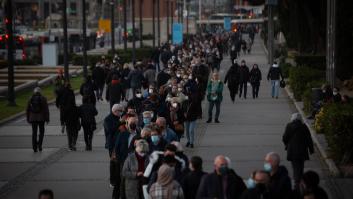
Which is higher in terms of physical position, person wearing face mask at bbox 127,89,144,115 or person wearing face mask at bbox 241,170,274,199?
person wearing face mask at bbox 241,170,274,199

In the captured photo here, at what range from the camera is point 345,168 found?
1991 centimetres

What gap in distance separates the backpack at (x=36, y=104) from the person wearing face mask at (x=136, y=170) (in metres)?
9.01

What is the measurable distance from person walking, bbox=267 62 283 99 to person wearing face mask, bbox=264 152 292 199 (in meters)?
25.4

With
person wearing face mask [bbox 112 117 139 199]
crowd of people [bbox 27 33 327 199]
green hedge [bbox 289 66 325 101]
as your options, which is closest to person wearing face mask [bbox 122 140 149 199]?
crowd of people [bbox 27 33 327 199]

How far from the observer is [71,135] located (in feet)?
78.7

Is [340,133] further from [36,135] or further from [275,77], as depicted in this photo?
[275,77]

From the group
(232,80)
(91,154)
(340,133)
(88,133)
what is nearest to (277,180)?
(340,133)

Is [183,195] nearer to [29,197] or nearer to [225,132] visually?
[29,197]

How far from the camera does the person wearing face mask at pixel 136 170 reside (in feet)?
48.4

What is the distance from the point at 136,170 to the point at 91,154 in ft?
28.6

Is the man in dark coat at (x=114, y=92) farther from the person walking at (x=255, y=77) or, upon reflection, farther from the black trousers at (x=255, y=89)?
the black trousers at (x=255, y=89)

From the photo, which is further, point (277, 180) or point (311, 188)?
point (277, 180)

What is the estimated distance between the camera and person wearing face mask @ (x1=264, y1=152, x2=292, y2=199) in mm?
12406

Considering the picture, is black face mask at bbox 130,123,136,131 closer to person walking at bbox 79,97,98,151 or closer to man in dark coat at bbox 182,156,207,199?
man in dark coat at bbox 182,156,207,199
